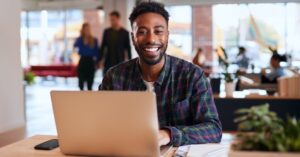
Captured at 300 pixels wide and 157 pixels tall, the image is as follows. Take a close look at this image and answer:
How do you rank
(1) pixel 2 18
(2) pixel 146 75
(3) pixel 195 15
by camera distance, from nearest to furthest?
(2) pixel 146 75
(1) pixel 2 18
(3) pixel 195 15

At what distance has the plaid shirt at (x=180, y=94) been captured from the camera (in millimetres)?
1960

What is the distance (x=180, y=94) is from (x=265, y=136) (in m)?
0.93

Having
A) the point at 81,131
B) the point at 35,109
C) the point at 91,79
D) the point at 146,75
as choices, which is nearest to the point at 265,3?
the point at 91,79

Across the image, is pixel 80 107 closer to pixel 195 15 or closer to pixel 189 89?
pixel 189 89

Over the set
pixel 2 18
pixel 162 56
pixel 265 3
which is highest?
pixel 265 3

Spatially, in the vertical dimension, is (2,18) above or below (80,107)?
above

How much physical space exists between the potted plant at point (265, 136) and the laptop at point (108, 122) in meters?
0.33

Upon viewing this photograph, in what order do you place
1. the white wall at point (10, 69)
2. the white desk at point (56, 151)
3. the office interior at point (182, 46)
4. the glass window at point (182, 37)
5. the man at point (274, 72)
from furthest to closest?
the glass window at point (182, 37), the man at point (274, 72), the office interior at point (182, 46), the white wall at point (10, 69), the white desk at point (56, 151)

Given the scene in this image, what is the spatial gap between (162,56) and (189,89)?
222mm

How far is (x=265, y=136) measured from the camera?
117 cm

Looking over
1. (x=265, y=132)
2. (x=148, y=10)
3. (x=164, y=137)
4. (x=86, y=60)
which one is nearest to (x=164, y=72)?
(x=148, y=10)

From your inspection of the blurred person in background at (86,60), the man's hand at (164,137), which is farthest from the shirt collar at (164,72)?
the blurred person in background at (86,60)

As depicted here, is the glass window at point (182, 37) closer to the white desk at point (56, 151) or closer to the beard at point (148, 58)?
the beard at point (148, 58)

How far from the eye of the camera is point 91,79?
7551 millimetres
